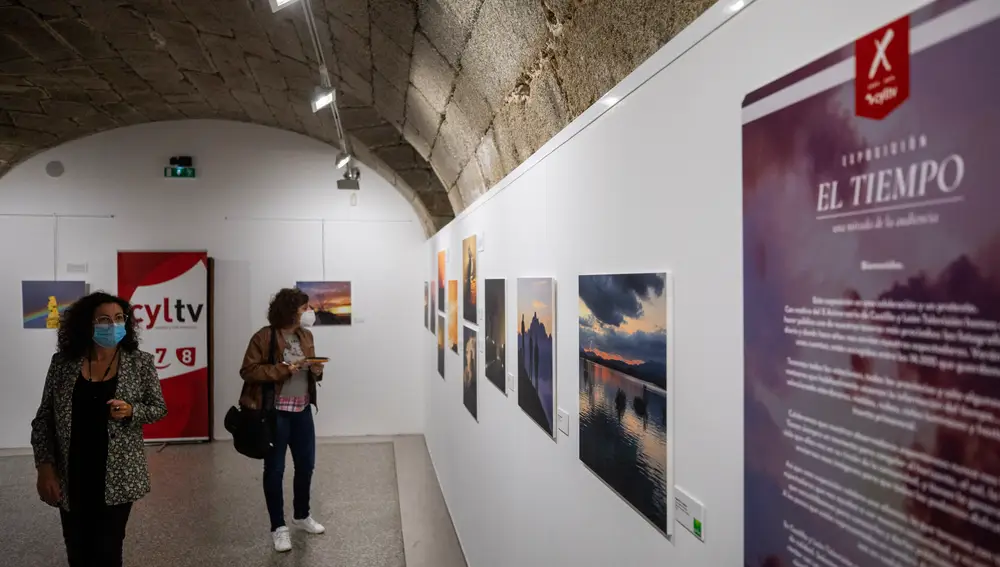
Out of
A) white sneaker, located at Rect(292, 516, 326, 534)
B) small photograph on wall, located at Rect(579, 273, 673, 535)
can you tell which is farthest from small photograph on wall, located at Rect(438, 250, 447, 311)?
small photograph on wall, located at Rect(579, 273, 673, 535)

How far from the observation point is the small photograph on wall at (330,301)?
7512 millimetres

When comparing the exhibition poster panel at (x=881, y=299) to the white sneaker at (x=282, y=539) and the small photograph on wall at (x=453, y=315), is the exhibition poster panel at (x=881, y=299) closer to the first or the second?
the small photograph on wall at (x=453, y=315)

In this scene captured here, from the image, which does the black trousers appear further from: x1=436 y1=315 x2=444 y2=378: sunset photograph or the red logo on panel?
the red logo on panel

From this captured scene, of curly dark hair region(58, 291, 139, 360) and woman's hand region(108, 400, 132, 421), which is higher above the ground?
curly dark hair region(58, 291, 139, 360)

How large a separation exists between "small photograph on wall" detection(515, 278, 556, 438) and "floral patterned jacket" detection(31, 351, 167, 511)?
74.3 inches

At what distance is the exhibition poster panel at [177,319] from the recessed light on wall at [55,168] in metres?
1.22

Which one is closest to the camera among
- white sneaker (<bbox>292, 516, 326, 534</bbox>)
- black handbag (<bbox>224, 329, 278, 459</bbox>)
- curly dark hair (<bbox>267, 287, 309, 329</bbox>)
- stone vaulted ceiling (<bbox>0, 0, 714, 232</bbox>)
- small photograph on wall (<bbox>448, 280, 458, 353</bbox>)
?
stone vaulted ceiling (<bbox>0, 0, 714, 232</bbox>)

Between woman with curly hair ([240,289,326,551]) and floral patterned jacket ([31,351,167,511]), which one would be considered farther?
woman with curly hair ([240,289,326,551])

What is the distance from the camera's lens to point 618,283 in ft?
4.87

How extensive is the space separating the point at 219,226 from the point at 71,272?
1792 millimetres

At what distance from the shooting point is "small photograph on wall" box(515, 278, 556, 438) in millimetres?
2076

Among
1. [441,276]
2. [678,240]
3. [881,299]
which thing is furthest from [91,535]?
[881,299]

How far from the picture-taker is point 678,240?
47.6 inches

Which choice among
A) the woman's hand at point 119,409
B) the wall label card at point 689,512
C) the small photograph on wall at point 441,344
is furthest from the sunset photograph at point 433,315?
the wall label card at point 689,512
